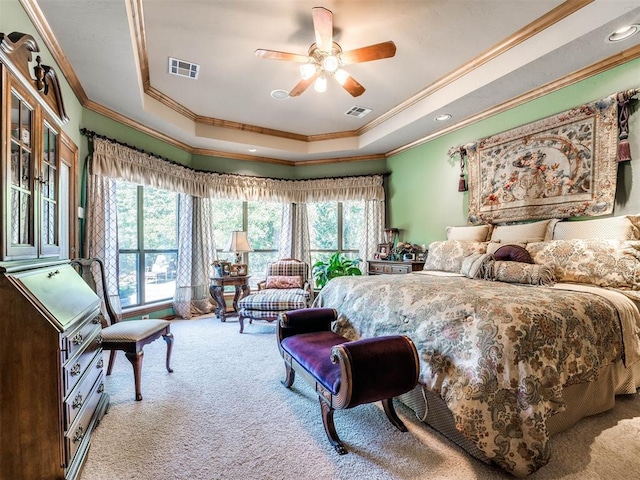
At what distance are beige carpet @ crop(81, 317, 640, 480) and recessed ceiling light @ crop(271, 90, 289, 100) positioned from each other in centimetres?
324

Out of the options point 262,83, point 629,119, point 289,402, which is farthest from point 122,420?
point 629,119

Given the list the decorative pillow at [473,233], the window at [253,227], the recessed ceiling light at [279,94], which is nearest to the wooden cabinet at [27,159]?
the recessed ceiling light at [279,94]

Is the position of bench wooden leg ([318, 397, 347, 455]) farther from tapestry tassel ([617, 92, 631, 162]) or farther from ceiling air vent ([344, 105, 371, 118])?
ceiling air vent ([344, 105, 371, 118])

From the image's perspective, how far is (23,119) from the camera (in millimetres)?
1600

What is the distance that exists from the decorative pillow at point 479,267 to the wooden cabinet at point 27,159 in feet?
10.4

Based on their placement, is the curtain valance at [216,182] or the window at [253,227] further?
the window at [253,227]

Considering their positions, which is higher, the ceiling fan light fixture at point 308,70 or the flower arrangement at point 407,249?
the ceiling fan light fixture at point 308,70

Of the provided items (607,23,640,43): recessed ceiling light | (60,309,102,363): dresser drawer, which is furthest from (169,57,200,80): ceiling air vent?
(607,23,640,43): recessed ceiling light

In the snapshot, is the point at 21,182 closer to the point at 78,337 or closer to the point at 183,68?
the point at 78,337

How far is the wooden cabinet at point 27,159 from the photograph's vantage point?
1400 millimetres

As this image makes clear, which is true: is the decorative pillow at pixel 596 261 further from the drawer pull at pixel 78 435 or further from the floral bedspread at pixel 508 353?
the drawer pull at pixel 78 435

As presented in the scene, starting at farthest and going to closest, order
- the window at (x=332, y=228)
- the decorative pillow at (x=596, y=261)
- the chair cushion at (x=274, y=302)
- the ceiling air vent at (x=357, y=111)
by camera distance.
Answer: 1. the window at (x=332, y=228)
2. the ceiling air vent at (x=357, y=111)
3. the chair cushion at (x=274, y=302)
4. the decorative pillow at (x=596, y=261)

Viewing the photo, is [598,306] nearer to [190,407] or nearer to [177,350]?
[190,407]

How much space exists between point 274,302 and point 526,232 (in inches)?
116
